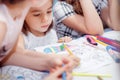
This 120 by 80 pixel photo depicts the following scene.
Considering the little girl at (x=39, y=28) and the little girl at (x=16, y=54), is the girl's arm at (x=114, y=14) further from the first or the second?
the little girl at (x=16, y=54)

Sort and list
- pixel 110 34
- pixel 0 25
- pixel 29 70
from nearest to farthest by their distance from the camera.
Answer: pixel 0 25 → pixel 29 70 → pixel 110 34

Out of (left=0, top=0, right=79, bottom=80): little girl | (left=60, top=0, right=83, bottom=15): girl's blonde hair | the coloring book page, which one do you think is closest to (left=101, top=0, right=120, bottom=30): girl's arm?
(left=60, top=0, right=83, bottom=15): girl's blonde hair

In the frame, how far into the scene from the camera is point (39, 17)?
2.59 feet

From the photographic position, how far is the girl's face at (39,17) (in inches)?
30.0

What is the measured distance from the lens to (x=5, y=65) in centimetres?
68

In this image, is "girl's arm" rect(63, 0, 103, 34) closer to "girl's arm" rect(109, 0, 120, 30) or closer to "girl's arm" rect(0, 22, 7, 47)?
"girl's arm" rect(109, 0, 120, 30)

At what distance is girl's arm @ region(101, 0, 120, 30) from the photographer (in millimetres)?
978

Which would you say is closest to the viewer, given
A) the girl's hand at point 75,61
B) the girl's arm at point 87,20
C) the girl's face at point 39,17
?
the girl's hand at point 75,61

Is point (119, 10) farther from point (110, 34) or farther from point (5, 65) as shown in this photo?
point (5, 65)

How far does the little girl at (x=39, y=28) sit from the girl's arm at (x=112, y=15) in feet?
0.68

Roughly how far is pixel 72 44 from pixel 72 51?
0.06 metres

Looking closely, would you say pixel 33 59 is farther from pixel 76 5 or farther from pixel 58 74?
pixel 76 5

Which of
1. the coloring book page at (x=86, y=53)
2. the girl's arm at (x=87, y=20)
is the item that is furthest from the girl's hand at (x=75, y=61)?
the girl's arm at (x=87, y=20)

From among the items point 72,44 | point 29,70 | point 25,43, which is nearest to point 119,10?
point 72,44
